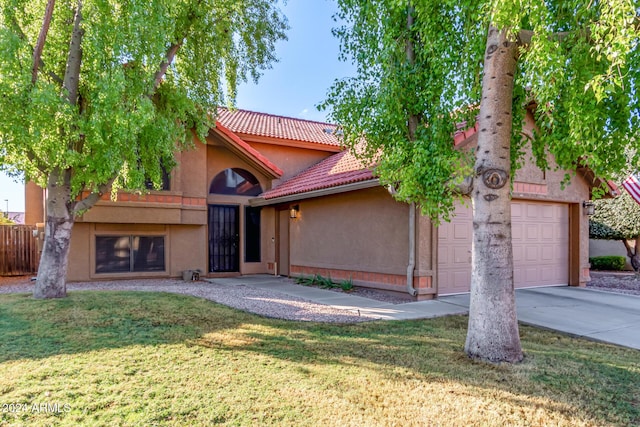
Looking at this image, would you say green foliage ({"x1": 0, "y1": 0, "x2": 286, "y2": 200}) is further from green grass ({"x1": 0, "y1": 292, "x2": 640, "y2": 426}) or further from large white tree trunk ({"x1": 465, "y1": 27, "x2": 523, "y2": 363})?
large white tree trunk ({"x1": 465, "y1": 27, "x2": 523, "y2": 363})

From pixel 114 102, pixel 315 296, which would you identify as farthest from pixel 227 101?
pixel 315 296

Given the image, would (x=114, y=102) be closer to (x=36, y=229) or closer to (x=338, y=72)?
(x=338, y=72)

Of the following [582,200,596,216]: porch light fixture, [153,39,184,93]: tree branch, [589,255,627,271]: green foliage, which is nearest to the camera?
[153,39,184,93]: tree branch

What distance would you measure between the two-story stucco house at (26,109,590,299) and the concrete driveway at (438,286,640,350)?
101cm

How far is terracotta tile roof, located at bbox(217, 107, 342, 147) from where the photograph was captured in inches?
601

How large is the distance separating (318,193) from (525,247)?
5.88 m

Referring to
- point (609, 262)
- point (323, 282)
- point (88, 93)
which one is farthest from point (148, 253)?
point (609, 262)

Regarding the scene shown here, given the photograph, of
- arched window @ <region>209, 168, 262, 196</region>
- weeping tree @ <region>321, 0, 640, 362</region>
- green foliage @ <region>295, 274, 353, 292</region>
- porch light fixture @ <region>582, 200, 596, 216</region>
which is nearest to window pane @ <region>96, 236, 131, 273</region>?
arched window @ <region>209, 168, 262, 196</region>

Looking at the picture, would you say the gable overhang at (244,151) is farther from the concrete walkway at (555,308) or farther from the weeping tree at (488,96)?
the weeping tree at (488,96)

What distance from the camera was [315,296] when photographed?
382 inches

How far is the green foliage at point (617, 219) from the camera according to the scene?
53.8 ft

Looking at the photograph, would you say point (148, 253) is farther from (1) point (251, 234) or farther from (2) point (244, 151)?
(2) point (244, 151)

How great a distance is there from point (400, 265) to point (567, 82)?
5.85 metres

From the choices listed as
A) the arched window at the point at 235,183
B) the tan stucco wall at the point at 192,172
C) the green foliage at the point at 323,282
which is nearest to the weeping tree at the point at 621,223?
the green foliage at the point at 323,282
